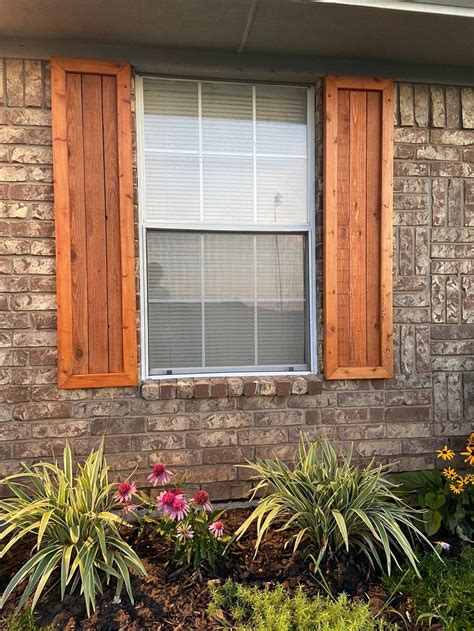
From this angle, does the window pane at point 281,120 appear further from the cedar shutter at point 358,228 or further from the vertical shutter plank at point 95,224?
the vertical shutter plank at point 95,224

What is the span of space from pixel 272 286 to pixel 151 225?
91 centimetres

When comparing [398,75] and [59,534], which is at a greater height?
[398,75]

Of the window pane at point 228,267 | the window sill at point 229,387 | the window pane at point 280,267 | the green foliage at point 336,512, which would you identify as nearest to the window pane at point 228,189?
the window pane at point 228,267

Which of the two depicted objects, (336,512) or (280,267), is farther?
(280,267)

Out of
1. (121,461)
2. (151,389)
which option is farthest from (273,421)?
(121,461)

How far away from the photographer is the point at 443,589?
6.86 ft

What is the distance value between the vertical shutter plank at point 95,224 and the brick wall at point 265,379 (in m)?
0.22

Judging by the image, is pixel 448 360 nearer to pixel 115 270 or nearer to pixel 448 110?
pixel 448 110

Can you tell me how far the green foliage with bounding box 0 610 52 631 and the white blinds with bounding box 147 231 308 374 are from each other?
143 cm

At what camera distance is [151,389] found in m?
2.78

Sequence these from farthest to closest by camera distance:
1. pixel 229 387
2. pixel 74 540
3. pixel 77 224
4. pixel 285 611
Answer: pixel 229 387 < pixel 77 224 < pixel 74 540 < pixel 285 611

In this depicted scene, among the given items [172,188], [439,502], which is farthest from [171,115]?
[439,502]

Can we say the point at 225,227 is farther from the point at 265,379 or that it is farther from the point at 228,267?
the point at 265,379

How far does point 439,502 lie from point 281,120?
257cm
